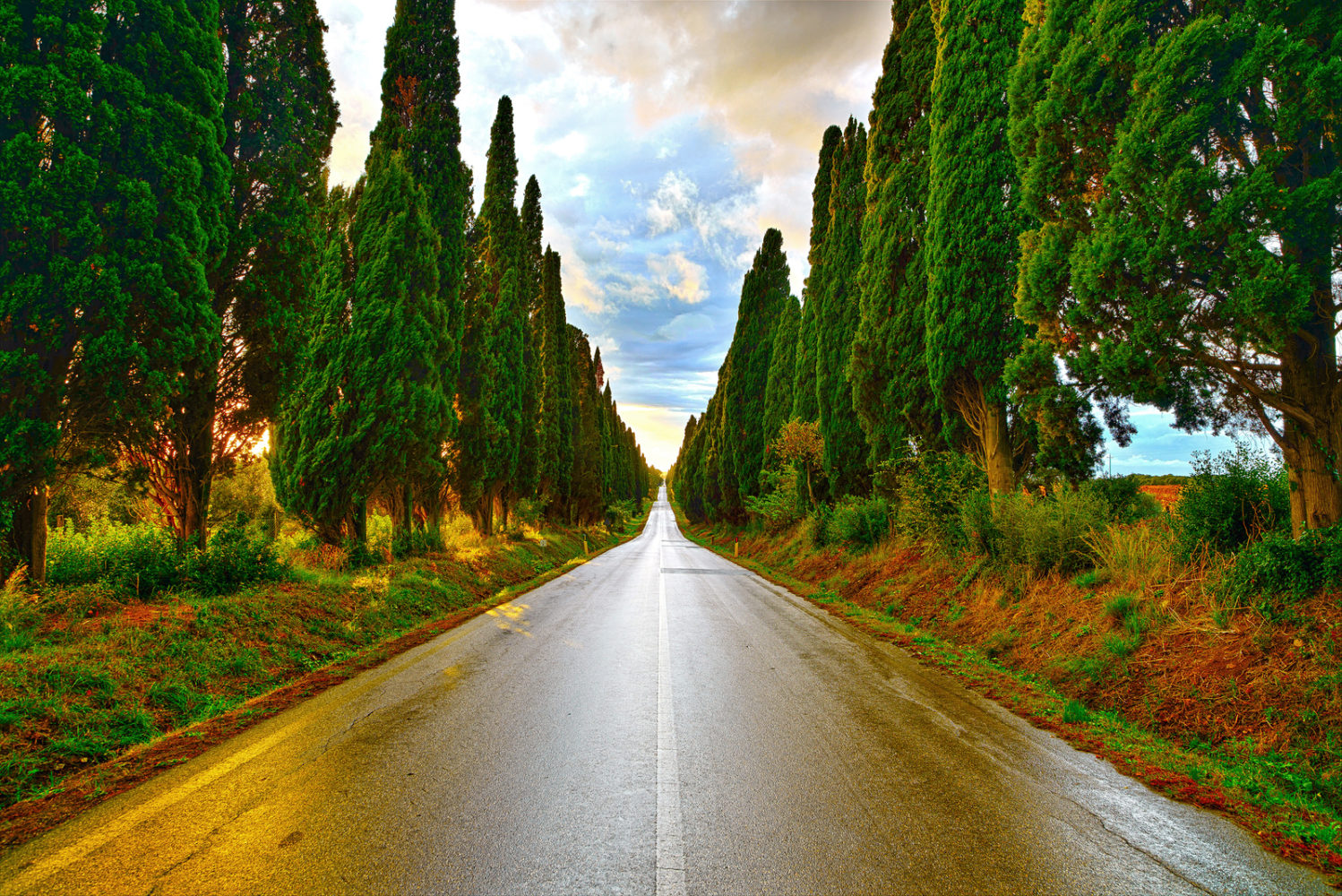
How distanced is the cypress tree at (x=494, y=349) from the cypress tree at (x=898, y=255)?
34.5ft

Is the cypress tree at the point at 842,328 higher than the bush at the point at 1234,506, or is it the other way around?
the cypress tree at the point at 842,328

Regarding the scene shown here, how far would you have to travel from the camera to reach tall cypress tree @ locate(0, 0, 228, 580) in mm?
5430

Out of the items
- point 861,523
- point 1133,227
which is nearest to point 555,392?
point 861,523

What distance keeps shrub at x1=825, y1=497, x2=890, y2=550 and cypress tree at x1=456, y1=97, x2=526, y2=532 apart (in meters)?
10.5

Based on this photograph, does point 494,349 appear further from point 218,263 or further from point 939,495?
point 939,495

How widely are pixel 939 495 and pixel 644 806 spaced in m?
10.3

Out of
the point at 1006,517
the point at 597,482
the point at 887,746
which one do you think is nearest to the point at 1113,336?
the point at 1006,517

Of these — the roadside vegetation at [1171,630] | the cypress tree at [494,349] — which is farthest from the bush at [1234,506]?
the cypress tree at [494,349]

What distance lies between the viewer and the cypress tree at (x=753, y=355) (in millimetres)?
34062

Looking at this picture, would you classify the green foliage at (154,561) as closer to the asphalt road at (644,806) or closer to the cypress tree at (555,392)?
the asphalt road at (644,806)

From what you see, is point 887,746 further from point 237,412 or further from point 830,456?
point 830,456

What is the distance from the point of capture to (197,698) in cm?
511

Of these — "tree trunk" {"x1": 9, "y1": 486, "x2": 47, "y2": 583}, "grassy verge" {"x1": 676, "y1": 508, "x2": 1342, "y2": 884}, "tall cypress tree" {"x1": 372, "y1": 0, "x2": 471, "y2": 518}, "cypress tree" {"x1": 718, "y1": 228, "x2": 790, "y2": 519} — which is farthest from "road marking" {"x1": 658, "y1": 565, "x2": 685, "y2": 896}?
"cypress tree" {"x1": 718, "y1": 228, "x2": 790, "y2": 519}

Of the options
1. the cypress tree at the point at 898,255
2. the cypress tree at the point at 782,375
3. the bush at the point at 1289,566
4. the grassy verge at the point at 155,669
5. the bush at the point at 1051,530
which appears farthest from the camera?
the cypress tree at the point at 782,375
